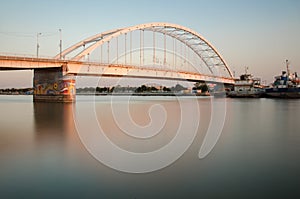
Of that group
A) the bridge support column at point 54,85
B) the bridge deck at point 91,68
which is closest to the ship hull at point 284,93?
the bridge deck at point 91,68

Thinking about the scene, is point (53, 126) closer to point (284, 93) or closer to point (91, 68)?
point (91, 68)

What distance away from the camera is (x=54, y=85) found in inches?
1272

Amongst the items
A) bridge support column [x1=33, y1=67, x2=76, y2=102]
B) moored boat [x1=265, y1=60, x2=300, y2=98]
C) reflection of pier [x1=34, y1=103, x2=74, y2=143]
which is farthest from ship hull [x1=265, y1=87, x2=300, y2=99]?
reflection of pier [x1=34, y1=103, x2=74, y2=143]

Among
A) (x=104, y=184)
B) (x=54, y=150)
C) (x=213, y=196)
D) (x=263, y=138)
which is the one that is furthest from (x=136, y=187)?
(x=263, y=138)

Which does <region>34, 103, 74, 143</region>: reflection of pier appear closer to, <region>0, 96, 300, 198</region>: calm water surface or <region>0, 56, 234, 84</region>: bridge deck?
<region>0, 96, 300, 198</region>: calm water surface

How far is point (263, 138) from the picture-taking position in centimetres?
1067

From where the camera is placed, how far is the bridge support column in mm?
31438

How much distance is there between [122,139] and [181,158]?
137 inches

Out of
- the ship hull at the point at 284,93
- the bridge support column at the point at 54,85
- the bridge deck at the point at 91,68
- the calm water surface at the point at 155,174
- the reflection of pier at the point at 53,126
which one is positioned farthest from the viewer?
the ship hull at the point at 284,93

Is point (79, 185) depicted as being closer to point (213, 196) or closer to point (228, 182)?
point (213, 196)

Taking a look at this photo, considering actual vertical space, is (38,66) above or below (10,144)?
above

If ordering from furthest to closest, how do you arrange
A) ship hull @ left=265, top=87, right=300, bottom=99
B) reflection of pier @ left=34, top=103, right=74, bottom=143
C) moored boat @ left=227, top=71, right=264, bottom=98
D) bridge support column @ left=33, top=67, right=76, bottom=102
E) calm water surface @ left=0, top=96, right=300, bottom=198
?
moored boat @ left=227, top=71, right=264, bottom=98 < ship hull @ left=265, top=87, right=300, bottom=99 < bridge support column @ left=33, top=67, right=76, bottom=102 < reflection of pier @ left=34, top=103, right=74, bottom=143 < calm water surface @ left=0, top=96, right=300, bottom=198

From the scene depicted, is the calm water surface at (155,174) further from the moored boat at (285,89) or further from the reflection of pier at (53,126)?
the moored boat at (285,89)

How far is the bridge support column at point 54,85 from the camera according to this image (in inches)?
1238
